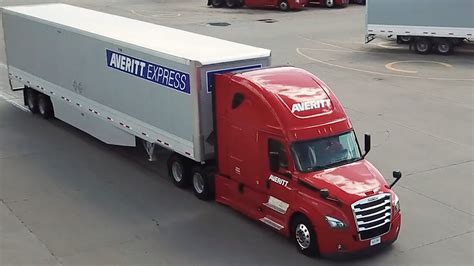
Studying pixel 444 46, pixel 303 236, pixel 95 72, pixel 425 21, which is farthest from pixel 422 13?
pixel 303 236

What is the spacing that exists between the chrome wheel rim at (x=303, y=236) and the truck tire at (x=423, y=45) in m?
20.6

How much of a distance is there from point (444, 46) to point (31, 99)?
18072 millimetres

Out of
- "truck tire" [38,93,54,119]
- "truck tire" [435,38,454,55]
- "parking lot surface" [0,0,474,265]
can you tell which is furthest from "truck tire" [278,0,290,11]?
"truck tire" [38,93,54,119]

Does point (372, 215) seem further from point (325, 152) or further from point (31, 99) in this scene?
point (31, 99)

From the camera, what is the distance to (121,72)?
1589 cm

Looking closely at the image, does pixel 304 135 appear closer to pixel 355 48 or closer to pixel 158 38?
pixel 158 38

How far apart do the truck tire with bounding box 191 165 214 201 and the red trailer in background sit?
105ft

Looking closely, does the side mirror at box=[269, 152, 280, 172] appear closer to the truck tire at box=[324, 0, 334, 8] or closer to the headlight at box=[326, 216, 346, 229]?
the headlight at box=[326, 216, 346, 229]

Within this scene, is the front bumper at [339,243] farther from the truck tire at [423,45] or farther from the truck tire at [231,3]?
the truck tire at [231,3]

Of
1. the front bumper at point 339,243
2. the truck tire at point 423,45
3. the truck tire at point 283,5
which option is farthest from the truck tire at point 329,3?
the front bumper at point 339,243

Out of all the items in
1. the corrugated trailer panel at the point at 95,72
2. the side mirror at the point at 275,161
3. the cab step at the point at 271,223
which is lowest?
the cab step at the point at 271,223

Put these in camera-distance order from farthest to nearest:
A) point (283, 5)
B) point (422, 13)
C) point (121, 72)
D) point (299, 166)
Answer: point (283, 5) → point (422, 13) → point (121, 72) → point (299, 166)

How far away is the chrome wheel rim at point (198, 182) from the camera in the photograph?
1424 centimetres

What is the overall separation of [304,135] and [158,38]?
18.4 ft
